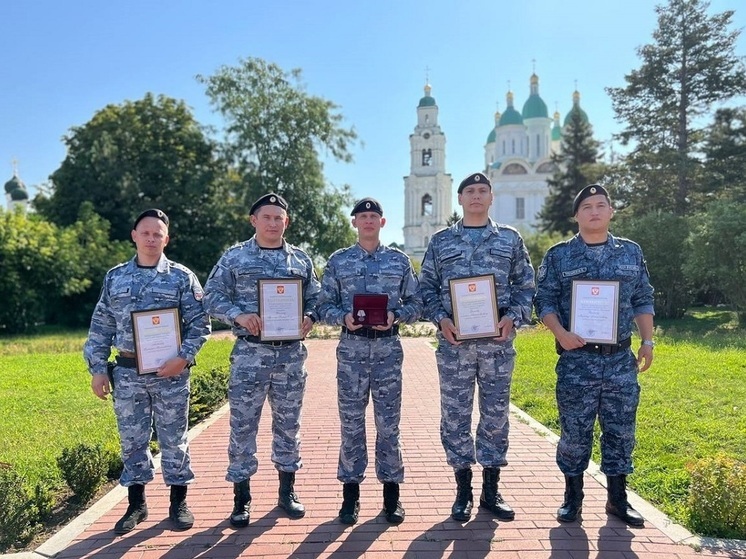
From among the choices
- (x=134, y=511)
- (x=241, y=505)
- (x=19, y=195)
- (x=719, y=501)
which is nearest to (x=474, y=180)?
(x=719, y=501)

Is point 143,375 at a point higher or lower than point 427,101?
lower

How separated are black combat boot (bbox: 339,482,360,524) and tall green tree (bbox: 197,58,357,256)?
81.6ft

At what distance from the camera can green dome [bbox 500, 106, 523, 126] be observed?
6544 centimetres

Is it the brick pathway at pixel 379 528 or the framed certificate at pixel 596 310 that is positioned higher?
the framed certificate at pixel 596 310

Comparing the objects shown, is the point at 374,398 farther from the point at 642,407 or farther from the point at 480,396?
the point at 642,407

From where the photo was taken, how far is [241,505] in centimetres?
399

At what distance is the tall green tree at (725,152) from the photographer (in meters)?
26.2

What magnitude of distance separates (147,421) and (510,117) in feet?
220

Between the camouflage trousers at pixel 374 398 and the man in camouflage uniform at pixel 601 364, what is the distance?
117cm

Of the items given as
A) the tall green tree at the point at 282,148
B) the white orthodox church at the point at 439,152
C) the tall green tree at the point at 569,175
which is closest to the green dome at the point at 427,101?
the white orthodox church at the point at 439,152

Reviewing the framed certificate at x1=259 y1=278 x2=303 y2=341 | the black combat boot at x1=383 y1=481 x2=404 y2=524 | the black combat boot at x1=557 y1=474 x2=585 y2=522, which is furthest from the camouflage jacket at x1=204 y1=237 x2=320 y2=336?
the black combat boot at x1=557 y1=474 x2=585 y2=522

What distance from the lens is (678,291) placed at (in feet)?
65.8

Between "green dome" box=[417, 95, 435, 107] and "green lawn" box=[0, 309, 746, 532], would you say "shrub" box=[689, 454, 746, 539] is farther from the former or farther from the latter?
"green dome" box=[417, 95, 435, 107]

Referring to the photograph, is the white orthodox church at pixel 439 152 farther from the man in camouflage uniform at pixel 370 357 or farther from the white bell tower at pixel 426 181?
the man in camouflage uniform at pixel 370 357
